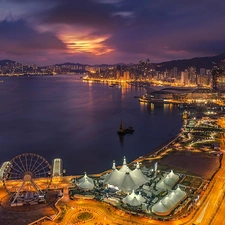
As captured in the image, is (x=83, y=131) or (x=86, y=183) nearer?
(x=86, y=183)

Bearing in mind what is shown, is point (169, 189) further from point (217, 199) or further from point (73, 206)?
point (73, 206)

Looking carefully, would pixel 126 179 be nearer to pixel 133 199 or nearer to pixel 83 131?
pixel 133 199

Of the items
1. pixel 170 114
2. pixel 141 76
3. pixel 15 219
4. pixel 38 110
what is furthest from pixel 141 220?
pixel 141 76

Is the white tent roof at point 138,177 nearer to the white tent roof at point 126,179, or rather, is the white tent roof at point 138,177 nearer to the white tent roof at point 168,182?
the white tent roof at point 126,179

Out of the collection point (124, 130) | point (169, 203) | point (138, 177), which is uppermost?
point (138, 177)

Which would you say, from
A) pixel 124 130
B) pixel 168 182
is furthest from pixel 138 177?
pixel 124 130

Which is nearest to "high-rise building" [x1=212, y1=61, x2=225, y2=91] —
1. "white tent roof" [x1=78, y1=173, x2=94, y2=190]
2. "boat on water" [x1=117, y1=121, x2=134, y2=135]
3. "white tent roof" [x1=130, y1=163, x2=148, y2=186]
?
"boat on water" [x1=117, y1=121, x2=134, y2=135]
